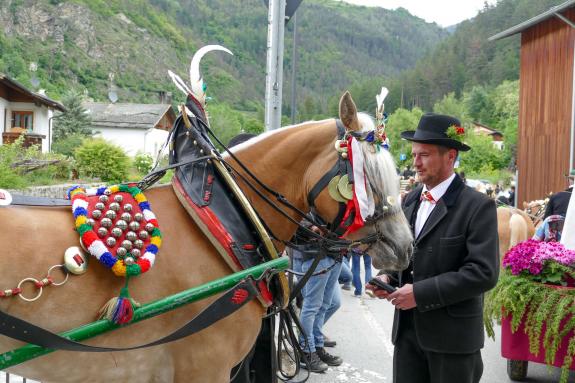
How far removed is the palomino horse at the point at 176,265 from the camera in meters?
2.06

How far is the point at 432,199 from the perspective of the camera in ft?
9.84

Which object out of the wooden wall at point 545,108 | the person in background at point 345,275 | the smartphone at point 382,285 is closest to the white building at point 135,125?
the wooden wall at point 545,108

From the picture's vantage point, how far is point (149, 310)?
2088 millimetres

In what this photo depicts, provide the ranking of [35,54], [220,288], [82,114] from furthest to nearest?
[35,54] → [82,114] → [220,288]

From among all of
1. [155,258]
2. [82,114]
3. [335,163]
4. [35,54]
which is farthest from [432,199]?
[35,54]

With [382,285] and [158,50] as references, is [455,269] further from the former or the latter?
[158,50]

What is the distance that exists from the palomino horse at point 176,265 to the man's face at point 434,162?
434 millimetres

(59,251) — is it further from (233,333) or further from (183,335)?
(233,333)

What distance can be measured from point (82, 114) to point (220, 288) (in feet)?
177

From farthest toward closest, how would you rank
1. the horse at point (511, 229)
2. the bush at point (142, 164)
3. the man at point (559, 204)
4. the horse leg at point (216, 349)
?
the bush at point (142, 164) < the horse at point (511, 229) < the man at point (559, 204) < the horse leg at point (216, 349)

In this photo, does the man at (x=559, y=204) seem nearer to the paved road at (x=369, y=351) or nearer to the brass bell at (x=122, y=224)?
the paved road at (x=369, y=351)

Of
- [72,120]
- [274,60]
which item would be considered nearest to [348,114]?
[274,60]

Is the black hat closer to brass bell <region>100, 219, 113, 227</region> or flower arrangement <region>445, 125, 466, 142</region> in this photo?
flower arrangement <region>445, 125, 466, 142</region>

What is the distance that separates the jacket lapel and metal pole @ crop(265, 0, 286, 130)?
3211mm
